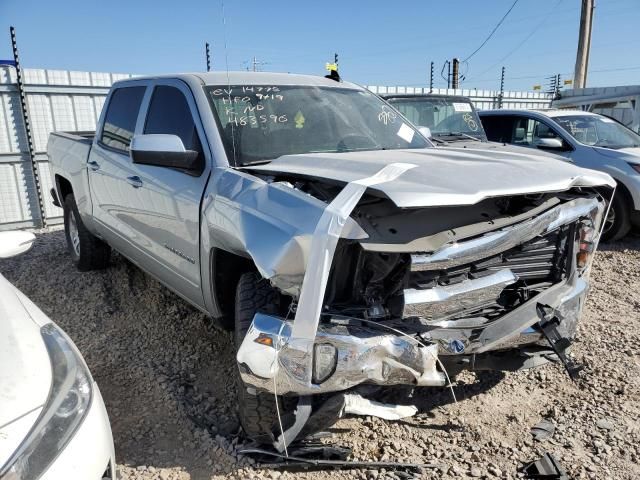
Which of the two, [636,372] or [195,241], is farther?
[636,372]

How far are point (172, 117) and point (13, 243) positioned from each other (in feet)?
4.14

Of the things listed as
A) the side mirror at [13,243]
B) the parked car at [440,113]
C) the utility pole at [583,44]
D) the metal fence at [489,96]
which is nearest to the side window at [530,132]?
the parked car at [440,113]

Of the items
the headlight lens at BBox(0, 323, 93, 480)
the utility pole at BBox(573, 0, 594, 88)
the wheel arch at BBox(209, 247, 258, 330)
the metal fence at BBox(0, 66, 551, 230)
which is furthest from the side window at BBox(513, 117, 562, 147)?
the utility pole at BBox(573, 0, 594, 88)

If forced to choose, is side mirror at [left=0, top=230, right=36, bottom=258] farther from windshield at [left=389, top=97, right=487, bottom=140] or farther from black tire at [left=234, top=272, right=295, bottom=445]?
windshield at [left=389, top=97, right=487, bottom=140]

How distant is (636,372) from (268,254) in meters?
2.65

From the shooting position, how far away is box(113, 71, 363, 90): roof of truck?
340cm

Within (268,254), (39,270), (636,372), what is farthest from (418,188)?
(39,270)

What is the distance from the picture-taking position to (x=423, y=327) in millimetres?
2242

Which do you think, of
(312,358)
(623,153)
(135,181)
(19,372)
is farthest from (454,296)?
(623,153)

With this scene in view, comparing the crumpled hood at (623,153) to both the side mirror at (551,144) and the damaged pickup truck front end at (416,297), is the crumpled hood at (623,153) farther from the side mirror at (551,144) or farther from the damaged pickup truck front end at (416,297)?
the damaged pickup truck front end at (416,297)

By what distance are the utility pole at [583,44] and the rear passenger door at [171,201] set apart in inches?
716

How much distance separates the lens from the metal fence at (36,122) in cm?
776

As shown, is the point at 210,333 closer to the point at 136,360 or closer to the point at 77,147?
the point at 136,360

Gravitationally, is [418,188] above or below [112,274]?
above
